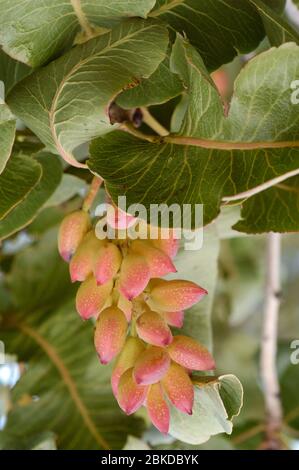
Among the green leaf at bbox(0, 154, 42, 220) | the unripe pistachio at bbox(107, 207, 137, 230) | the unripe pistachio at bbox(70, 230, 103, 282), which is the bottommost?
the unripe pistachio at bbox(70, 230, 103, 282)

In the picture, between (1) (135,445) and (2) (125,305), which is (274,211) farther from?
(1) (135,445)

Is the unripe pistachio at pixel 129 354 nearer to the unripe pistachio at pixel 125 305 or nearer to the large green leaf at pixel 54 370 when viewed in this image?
the unripe pistachio at pixel 125 305

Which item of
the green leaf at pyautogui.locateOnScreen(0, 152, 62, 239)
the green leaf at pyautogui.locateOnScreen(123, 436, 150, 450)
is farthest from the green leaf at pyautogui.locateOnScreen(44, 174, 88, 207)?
the green leaf at pyautogui.locateOnScreen(123, 436, 150, 450)

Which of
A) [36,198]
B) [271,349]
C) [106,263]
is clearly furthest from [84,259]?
[271,349]

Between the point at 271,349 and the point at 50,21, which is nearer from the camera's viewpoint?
the point at 50,21

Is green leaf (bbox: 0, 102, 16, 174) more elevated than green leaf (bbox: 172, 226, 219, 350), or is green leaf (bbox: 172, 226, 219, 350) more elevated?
green leaf (bbox: 0, 102, 16, 174)

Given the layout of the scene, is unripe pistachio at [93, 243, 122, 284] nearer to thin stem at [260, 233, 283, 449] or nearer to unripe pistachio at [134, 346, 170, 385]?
unripe pistachio at [134, 346, 170, 385]

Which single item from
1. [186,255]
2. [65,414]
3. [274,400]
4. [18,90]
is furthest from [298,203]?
[274,400]
